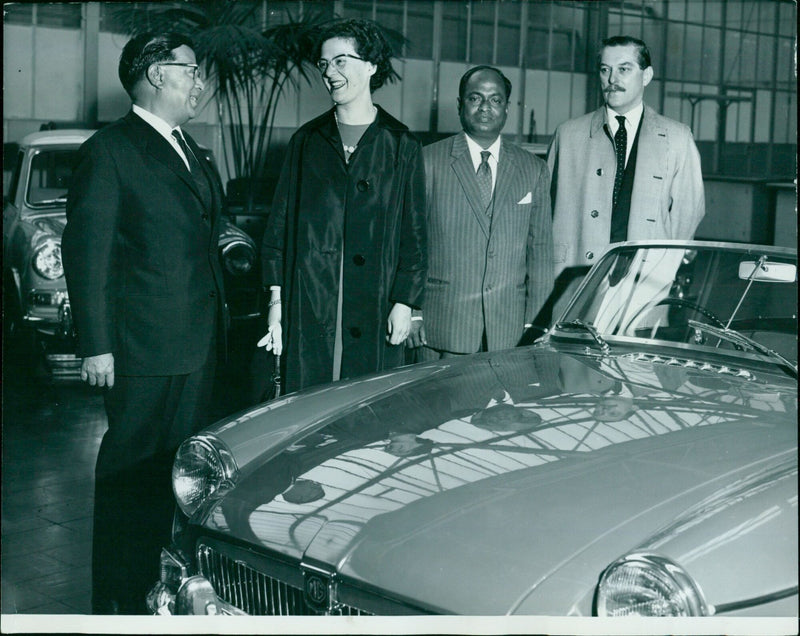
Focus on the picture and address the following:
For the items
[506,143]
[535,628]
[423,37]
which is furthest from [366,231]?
[423,37]

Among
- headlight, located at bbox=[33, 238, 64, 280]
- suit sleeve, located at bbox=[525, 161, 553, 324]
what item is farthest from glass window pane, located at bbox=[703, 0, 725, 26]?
headlight, located at bbox=[33, 238, 64, 280]

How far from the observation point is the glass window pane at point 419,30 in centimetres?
716

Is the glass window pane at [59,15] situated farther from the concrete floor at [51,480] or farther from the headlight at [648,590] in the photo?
the headlight at [648,590]

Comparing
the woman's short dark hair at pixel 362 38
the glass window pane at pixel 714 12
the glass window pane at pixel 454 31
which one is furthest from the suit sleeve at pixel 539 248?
the glass window pane at pixel 714 12

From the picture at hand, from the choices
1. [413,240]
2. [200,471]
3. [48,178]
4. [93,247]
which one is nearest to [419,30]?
[48,178]

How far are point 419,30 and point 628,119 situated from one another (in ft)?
15.5

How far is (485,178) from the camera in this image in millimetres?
3703

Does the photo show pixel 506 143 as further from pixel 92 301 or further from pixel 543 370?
pixel 92 301

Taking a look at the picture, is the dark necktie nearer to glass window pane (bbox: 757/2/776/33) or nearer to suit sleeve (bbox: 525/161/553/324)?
suit sleeve (bbox: 525/161/553/324)

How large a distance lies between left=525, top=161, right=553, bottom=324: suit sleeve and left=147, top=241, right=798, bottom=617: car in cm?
58

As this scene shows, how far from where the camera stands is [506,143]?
3.75 m

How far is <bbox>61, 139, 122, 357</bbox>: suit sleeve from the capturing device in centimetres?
301

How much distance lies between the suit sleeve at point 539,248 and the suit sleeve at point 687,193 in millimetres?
497

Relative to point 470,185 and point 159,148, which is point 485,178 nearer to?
point 470,185
